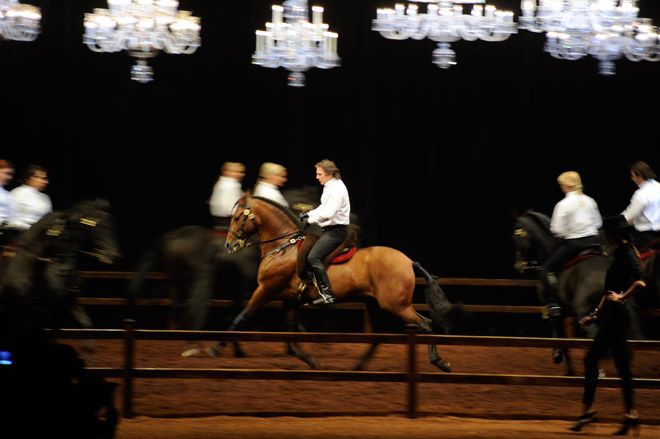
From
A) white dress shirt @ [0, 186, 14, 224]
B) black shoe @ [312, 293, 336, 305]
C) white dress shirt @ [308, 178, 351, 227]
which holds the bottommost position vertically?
black shoe @ [312, 293, 336, 305]

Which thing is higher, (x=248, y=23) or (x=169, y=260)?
(x=248, y=23)

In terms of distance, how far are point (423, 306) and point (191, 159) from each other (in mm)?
3965

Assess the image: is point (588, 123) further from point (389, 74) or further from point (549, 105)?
point (389, 74)

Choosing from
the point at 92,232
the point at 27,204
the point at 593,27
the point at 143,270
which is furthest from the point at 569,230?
the point at 27,204

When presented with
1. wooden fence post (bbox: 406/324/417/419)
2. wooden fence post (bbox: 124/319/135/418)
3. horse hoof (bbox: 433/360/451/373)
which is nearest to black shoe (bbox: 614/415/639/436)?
wooden fence post (bbox: 406/324/417/419)

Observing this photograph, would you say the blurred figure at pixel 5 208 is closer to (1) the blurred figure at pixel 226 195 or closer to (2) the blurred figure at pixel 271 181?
(1) the blurred figure at pixel 226 195

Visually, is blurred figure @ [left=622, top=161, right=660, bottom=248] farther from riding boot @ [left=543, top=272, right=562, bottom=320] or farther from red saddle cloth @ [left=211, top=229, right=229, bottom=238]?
red saddle cloth @ [left=211, top=229, right=229, bottom=238]

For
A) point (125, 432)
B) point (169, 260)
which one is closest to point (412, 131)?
point (169, 260)

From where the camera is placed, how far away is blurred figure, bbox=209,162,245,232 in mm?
12586

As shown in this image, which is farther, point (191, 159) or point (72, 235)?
point (191, 159)

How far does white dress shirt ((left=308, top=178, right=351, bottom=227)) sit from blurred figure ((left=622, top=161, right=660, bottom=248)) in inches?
122

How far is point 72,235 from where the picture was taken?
10875 millimetres

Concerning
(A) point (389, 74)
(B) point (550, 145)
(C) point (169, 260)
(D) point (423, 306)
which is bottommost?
(D) point (423, 306)

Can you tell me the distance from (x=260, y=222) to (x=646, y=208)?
427cm
